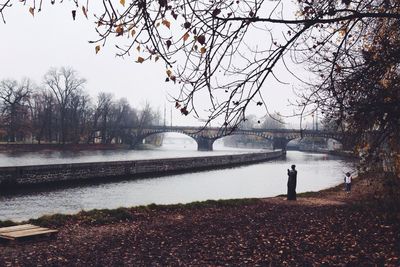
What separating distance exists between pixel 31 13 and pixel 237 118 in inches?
Answer: 105

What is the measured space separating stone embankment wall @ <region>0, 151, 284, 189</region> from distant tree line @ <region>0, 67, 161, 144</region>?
34076 mm

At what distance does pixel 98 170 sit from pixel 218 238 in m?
24.9

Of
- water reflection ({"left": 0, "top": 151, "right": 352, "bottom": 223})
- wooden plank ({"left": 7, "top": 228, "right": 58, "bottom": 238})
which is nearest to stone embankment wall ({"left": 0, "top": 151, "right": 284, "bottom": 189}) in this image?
water reflection ({"left": 0, "top": 151, "right": 352, "bottom": 223})

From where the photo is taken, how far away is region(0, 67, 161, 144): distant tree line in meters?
70.0

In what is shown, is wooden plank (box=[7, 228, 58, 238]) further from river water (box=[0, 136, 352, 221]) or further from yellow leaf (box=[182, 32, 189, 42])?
river water (box=[0, 136, 352, 221])

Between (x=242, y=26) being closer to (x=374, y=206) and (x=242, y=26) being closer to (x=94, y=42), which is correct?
(x=94, y=42)

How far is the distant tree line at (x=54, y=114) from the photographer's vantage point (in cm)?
7000

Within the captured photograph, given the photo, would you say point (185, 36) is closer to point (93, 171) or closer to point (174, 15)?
point (174, 15)

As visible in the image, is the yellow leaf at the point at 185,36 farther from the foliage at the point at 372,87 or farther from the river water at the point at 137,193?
the river water at the point at 137,193

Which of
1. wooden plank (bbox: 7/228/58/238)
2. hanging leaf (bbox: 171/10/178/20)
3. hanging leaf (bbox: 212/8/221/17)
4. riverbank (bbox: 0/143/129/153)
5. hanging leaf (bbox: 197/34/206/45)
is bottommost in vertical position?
wooden plank (bbox: 7/228/58/238)

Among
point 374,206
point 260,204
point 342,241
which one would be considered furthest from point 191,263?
point 260,204

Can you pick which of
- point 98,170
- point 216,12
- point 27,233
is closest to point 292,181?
point 27,233

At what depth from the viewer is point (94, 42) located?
13.2 feet

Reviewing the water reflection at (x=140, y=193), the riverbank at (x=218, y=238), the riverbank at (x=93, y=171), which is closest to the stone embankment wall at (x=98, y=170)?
the riverbank at (x=93, y=171)
